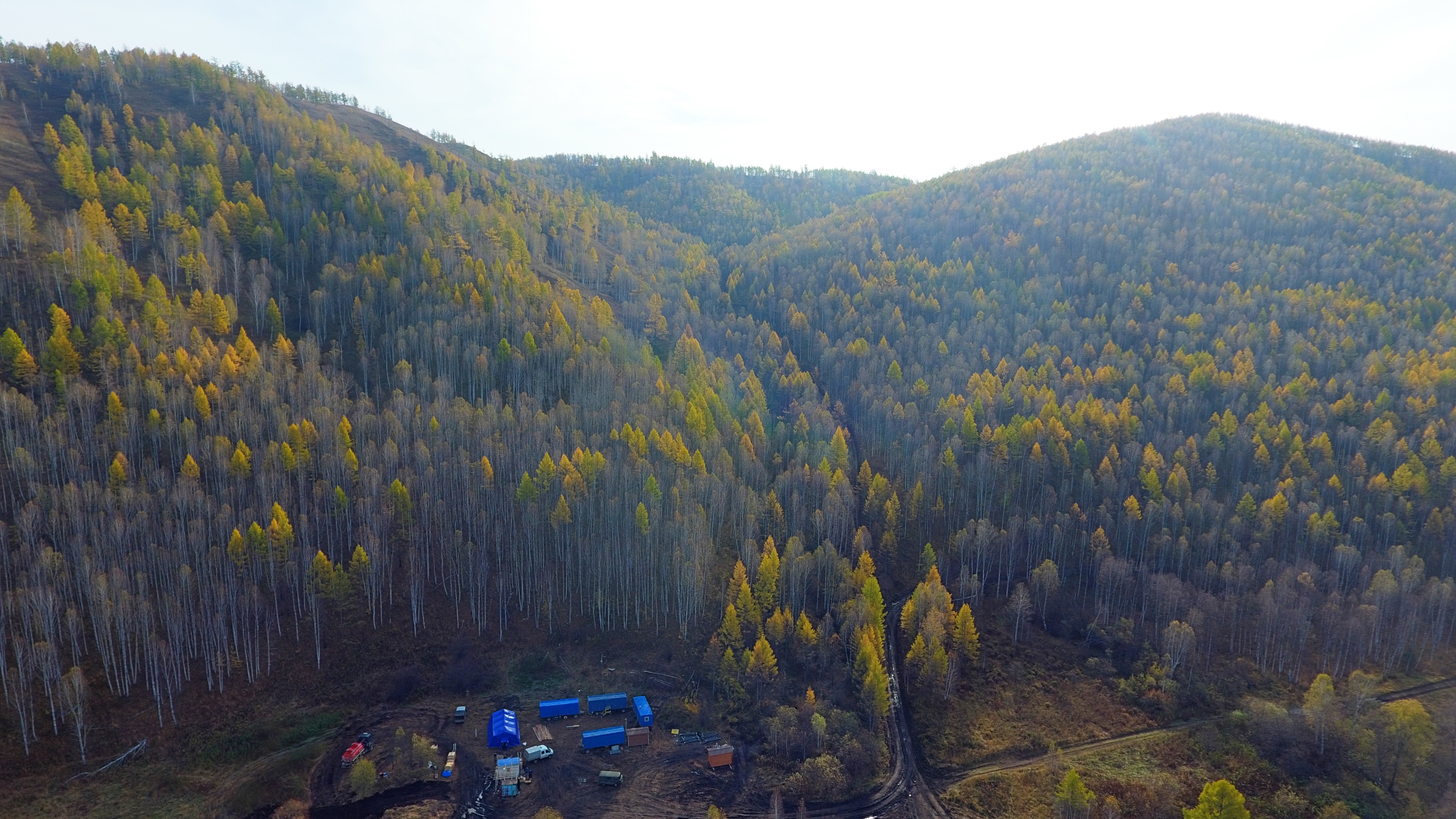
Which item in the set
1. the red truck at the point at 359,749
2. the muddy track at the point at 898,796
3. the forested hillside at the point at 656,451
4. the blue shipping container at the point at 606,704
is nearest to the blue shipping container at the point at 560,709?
the blue shipping container at the point at 606,704

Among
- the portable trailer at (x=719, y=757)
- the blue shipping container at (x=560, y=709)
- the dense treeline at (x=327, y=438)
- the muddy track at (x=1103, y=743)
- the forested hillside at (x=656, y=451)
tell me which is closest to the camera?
the portable trailer at (x=719, y=757)

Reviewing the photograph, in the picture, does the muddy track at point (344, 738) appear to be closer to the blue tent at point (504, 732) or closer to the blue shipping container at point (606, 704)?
the blue tent at point (504, 732)

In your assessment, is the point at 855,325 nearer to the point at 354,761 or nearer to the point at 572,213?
the point at 572,213

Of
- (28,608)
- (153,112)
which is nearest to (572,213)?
(153,112)

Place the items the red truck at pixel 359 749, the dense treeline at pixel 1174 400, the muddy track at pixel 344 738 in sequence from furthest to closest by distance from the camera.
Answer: the dense treeline at pixel 1174 400
the red truck at pixel 359 749
the muddy track at pixel 344 738

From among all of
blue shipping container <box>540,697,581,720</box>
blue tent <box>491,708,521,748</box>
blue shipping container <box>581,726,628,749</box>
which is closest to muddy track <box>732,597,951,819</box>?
blue shipping container <box>581,726,628,749</box>
